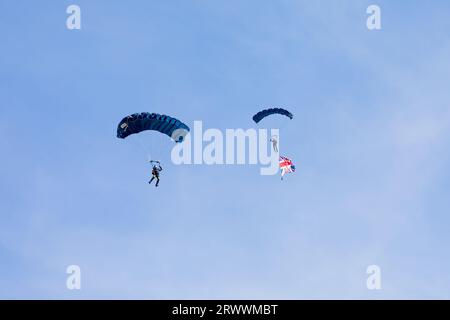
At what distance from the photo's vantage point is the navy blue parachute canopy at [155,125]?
59.4 metres

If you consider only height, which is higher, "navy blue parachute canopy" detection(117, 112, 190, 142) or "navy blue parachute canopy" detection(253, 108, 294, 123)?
"navy blue parachute canopy" detection(253, 108, 294, 123)

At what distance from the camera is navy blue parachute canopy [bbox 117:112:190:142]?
59438mm

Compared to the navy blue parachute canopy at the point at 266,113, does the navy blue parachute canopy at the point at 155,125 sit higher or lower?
lower

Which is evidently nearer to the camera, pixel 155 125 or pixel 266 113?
pixel 155 125

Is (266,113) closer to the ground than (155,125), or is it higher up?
higher up

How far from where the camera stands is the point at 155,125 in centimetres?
5972

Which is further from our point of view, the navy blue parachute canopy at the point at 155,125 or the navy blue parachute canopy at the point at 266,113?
the navy blue parachute canopy at the point at 266,113

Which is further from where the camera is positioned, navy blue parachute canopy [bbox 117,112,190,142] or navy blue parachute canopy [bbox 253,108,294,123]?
navy blue parachute canopy [bbox 253,108,294,123]
